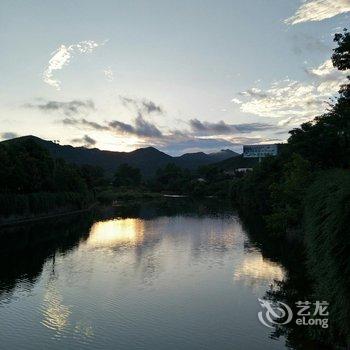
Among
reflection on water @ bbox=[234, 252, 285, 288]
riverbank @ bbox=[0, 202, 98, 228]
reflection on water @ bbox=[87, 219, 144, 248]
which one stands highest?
riverbank @ bbox=[0, 202, 98, 228]

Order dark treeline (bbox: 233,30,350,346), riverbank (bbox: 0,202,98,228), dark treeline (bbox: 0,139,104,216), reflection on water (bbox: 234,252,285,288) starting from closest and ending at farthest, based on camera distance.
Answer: dark treeline (bbox: 233,30,350,346)
reflection on water (bbox: 234,252,285,288)
riverbank (bbox: 0,202,98,228)
dark treeline (bbox: 0,139,104,216)

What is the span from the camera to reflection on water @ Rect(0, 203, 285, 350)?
23266mm

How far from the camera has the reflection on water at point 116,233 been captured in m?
56.3

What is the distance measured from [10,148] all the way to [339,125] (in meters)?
64.9

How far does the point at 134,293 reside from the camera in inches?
1236

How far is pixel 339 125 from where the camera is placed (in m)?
31.5

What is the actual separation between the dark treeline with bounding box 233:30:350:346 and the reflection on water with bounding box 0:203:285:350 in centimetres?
399

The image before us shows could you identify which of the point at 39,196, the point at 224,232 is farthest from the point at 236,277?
the point at 39,196

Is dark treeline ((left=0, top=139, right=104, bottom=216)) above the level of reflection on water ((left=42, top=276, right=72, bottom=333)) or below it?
above

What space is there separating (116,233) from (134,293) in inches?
1372

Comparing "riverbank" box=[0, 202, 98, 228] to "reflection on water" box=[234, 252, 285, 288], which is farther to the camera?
"riverbank" box=[0, 202, 98, 228]

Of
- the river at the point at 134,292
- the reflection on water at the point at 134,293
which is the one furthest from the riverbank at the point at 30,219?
the reflection on water at the point at 134,293

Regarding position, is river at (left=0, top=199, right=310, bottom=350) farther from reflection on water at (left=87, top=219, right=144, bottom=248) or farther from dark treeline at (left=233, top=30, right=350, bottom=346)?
dark treeline at (left=233, top=30, right=350, bottom=346)

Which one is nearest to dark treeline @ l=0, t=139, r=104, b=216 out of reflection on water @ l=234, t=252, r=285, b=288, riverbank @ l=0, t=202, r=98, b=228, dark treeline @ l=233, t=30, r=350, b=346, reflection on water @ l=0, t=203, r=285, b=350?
riverbank @ l=0, t=202, r=98, b=228
